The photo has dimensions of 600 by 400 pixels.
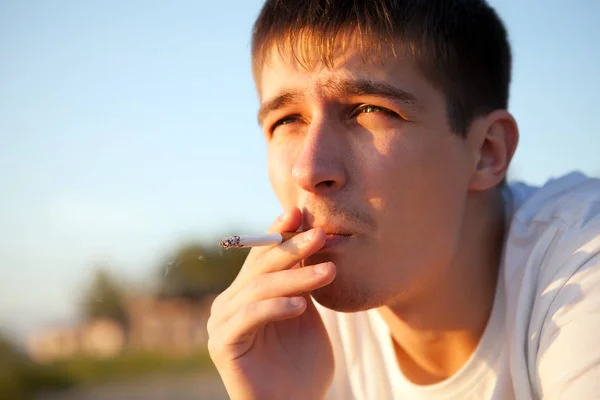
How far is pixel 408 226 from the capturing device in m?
2.21

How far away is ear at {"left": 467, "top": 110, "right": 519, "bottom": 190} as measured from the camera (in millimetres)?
2506

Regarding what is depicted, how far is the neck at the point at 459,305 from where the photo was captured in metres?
2.52

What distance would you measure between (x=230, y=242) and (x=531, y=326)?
1.19 m

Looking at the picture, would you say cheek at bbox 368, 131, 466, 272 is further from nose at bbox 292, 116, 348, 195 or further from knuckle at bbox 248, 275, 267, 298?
knuckle at bbox 248, 275, 267, 298

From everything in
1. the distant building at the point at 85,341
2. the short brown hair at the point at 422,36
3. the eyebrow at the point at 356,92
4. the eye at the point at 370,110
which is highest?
the distant building at the point at 85,341

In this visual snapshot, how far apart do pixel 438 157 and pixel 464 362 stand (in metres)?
0.91

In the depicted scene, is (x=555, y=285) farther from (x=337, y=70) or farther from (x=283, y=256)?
(x=337, y=70)

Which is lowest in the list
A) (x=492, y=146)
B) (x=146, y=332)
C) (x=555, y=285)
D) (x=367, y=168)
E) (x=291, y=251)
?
(x=555, y=285)

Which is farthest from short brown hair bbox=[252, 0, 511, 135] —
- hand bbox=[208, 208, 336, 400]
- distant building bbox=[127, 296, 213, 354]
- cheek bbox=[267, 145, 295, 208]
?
distant building bbox=[127, 296, 213, 354]

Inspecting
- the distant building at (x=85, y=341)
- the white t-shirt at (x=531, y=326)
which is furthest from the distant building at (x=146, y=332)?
the white t-shirt at (x=531, y=326)

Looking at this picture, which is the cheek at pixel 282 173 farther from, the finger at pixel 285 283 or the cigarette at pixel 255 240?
the finger at pixel 285 283

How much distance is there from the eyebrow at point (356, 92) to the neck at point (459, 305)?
2.08 feet

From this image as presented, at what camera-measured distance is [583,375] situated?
1771 mm

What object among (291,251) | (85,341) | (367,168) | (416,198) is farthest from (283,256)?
(85,341)
